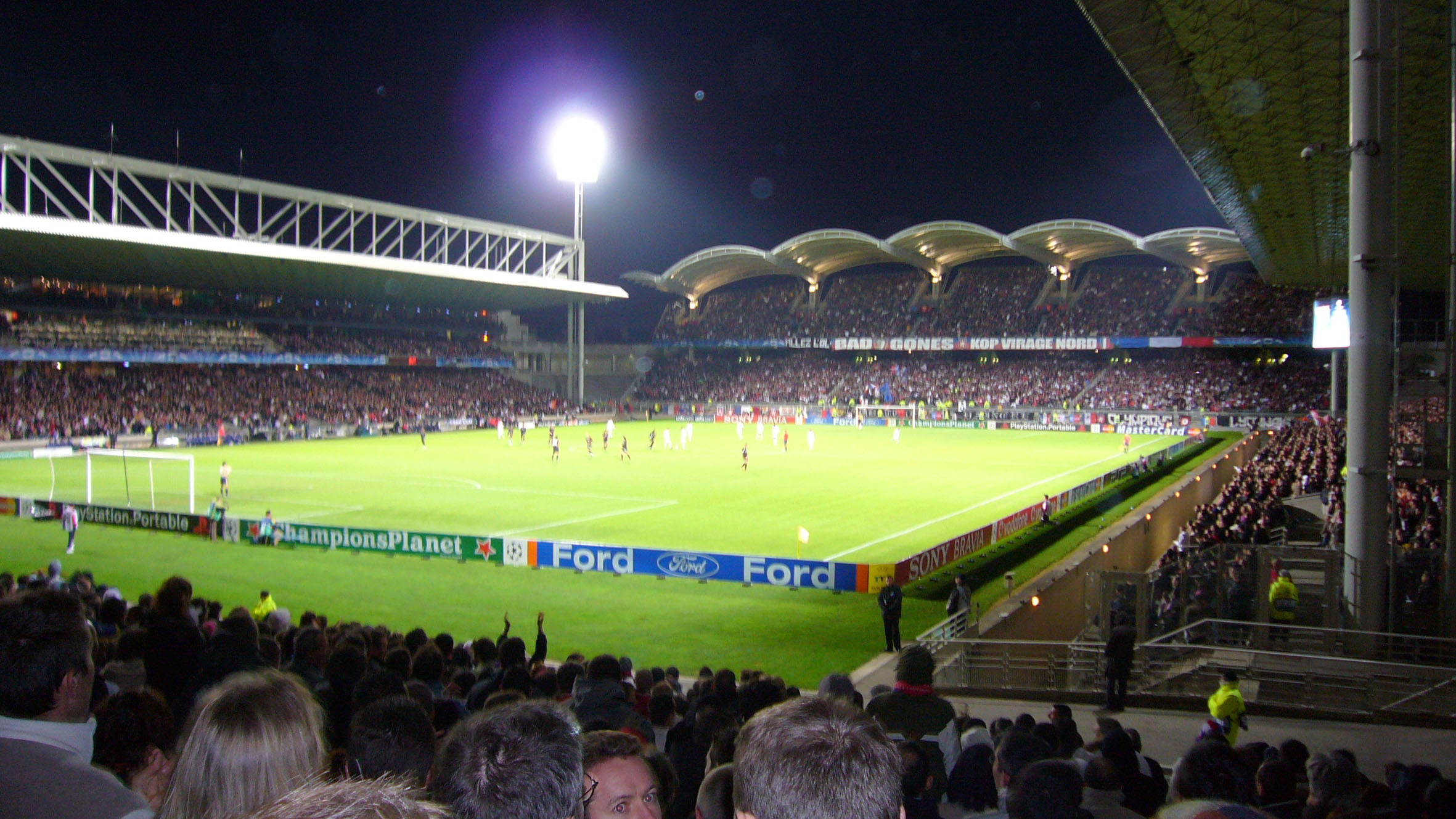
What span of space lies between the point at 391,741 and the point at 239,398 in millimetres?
67514

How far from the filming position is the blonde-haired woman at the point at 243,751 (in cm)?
244

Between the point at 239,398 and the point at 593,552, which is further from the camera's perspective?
the point at 239,398

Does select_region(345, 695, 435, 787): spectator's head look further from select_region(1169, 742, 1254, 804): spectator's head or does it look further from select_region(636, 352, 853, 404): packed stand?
select_region(636, 352, 853, 404): packed stand

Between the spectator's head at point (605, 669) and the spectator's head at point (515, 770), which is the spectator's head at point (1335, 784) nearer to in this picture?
the spectator's head at point (605, 669)

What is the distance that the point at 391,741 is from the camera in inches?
149

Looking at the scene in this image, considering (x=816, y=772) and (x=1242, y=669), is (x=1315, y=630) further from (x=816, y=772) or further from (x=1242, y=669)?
(x=816, y=772)

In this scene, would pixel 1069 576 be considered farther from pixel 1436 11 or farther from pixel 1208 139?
pixel 1208 139

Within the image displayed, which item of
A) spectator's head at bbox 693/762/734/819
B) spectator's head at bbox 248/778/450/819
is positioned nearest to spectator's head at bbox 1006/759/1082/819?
spectator's head at bbox 693/762/734/819

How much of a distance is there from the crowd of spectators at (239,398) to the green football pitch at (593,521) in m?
8.77

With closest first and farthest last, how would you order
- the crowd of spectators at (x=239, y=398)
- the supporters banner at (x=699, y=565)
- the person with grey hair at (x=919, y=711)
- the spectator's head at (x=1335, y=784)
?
the spectator's head at (x=1335, y=784) → the person with grey hair at (x=919, y=711) → the supporters banner at (x=699, y=565) → the crowd of spectators at (x=239, y=398)

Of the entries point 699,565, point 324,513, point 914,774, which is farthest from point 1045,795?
point 324,513

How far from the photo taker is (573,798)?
93.7 inches

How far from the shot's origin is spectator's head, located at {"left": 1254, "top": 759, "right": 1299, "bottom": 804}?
17.1ft

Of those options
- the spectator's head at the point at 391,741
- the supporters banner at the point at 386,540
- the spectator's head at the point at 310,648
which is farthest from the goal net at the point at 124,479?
the spectator's head at the point at 391,741
